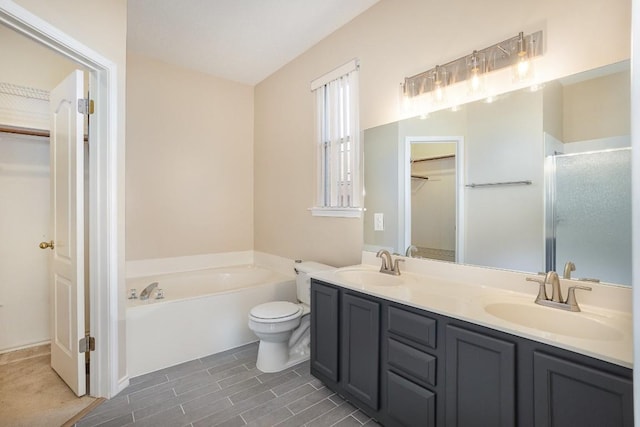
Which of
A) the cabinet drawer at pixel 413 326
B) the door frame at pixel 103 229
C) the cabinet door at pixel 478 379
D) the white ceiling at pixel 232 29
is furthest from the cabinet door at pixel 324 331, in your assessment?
the white ceiling at pixel 232 29

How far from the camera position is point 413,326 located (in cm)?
146

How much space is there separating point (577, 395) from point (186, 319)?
A: 96.1 inches

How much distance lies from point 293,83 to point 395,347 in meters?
2.75

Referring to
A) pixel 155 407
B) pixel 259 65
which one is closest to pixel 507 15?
pixel 259 65

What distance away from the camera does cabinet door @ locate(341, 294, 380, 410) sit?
1.65 m

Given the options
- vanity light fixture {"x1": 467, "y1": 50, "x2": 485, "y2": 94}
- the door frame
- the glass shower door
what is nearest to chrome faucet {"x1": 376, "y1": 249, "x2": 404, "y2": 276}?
the glass shower door

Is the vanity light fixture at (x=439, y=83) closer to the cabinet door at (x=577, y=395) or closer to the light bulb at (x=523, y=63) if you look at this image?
the light bulb at (x=523, y=63)

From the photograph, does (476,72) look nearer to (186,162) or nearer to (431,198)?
(431,198)

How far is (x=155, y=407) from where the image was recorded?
73.5 inches

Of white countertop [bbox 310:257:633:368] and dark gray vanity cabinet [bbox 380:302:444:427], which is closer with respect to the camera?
white countertop [bbox 310:257:633:368]

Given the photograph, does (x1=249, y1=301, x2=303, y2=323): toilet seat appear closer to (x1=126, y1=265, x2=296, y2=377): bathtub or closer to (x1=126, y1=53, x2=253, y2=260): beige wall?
(x1=126, y1=265, x2=296, y2=377): bathtub

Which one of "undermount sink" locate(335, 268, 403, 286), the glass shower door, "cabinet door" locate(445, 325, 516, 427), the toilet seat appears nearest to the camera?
"cabinet door" locate(445, 325, 516, 427)

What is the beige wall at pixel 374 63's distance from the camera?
140 cm

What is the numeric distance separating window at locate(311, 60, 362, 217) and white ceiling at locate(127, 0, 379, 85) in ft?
1.36
